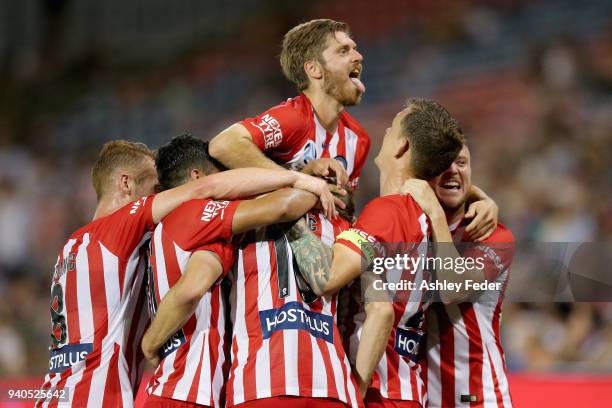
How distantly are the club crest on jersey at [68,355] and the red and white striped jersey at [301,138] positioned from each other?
1229mm

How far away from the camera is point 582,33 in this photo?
943cm

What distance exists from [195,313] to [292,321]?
0.44 meters

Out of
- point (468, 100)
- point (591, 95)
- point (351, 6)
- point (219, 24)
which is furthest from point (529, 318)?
point (219, 24)

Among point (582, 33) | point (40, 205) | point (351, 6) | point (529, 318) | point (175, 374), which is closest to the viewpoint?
point (175, 374)

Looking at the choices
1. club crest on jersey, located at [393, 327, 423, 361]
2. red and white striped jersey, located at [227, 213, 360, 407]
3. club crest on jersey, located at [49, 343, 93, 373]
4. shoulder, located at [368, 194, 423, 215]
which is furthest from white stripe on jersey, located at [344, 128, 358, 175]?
club crest on jersey, located at [49, 343, 93, 373]

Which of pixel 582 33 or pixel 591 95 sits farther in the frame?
pixel 582 33

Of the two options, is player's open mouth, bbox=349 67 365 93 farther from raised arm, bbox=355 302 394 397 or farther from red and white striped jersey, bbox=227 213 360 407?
raised arm, bbox=355 302 394 397

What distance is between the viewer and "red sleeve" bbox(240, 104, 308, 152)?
3.96 metres

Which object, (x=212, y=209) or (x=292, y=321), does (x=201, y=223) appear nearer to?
(x=212, y=209)

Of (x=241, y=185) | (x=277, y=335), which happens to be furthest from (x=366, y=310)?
(x=241, y=185)

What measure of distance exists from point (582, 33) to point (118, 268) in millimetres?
7129

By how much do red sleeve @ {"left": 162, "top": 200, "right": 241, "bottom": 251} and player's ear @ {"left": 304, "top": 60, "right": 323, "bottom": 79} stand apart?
0.98m

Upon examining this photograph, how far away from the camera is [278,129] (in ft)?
13.1

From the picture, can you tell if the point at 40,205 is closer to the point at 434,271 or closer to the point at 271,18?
the point at 271,18
